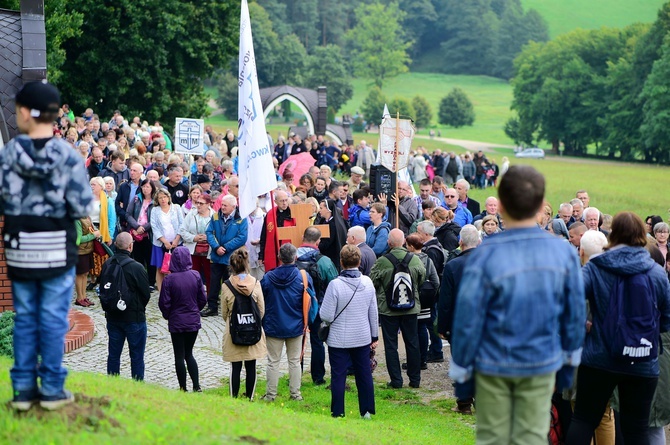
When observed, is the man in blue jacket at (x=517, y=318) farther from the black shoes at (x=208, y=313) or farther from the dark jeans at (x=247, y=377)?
the black shoes at (x=208, y=313)

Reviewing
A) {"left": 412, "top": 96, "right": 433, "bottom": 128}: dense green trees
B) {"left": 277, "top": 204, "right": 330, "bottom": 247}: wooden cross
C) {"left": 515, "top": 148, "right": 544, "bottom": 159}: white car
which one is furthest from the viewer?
{"left": 412, "top": 96, "right": 433, "bottom": 128}: dense green trees

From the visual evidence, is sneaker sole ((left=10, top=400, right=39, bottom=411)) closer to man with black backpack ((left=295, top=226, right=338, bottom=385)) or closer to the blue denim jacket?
the blue denim jacket

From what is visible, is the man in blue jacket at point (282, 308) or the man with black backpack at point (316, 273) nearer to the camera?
the man in blue jacket at point (282, 308)

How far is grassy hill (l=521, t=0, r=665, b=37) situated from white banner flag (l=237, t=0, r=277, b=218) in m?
160

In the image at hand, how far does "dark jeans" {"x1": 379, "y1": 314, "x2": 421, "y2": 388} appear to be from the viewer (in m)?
11.8

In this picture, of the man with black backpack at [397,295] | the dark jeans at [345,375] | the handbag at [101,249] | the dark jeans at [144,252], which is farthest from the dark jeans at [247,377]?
the dark jeans at [144,252]

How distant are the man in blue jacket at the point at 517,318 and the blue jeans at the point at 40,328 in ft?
8.04

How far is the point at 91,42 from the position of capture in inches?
1540

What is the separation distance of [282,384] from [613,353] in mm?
5629

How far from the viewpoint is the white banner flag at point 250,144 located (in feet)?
44.5

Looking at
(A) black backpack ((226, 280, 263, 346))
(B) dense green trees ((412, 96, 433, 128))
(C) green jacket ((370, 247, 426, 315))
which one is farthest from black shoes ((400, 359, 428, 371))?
(B) dense green trees ((412, 96, 433, 128))

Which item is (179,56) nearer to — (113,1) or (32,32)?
(113,1)

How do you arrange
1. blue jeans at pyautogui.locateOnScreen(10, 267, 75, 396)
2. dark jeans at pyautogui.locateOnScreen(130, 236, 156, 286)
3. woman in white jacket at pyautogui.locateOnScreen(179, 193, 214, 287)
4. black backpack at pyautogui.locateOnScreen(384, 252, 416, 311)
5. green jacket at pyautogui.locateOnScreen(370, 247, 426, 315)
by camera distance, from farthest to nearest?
dark jeans at pyautogui.locateOnScreen(130, 236, 156, 286), woman in white jacket at pyautogui.locateOnScreen(179, 193, 214, 287), green jacket at pyautogui.locateOnScreen(370, 247, 426, 315), black backpack at pyautogui.locateOnScreen(384, 252, 416, 311), blue jeans at pyautogui.locateOnScreen(10, 267, 75, 396)

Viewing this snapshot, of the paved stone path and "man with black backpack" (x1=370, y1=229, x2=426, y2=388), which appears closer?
"man with black backpack" (x1=370, y1=229, x2=426, y2=388)
